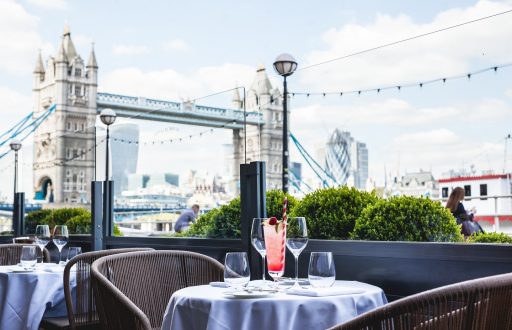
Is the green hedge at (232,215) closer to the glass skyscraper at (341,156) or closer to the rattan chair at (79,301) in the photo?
the rattan chair at (79,301)

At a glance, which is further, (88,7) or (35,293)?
(88,7)

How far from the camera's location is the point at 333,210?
10.6 ft

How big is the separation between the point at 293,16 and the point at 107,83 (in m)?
20.6

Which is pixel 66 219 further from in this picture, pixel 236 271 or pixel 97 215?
pixel 236 271

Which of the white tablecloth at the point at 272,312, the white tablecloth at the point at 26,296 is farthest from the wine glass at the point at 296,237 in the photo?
the white tablecloth at the point at 26,296

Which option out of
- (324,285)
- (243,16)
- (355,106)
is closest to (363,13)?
(243,16)

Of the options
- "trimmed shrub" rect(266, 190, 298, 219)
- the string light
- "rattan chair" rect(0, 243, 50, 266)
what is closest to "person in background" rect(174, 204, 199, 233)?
the string light

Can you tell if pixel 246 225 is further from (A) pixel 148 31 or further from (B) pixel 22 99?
(B) pixel 22 99

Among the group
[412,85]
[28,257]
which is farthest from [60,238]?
[412,85]

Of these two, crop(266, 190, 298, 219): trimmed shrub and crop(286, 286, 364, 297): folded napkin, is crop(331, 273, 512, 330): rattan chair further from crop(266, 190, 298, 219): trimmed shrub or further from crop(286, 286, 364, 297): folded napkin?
crop(266, 190, 298, 219): trimmed shrub

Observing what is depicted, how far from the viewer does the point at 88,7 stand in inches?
1243

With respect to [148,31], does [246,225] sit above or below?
below

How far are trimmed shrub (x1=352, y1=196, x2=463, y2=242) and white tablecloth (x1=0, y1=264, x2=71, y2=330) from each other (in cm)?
140

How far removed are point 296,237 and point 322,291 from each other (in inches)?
9.9
